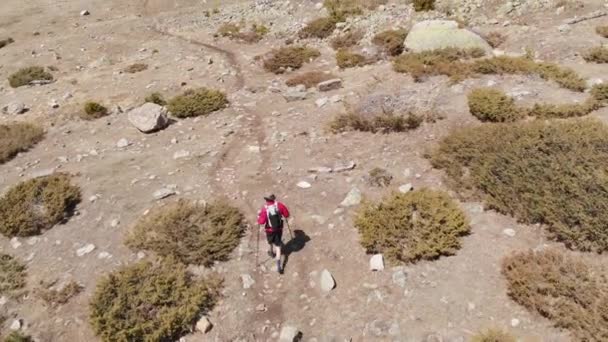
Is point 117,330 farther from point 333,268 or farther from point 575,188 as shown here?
point 575,188

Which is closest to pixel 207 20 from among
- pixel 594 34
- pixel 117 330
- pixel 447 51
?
pixel 447 51

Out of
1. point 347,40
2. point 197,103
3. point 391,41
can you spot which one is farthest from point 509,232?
point 347,40

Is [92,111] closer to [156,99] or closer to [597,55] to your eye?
[156,99]

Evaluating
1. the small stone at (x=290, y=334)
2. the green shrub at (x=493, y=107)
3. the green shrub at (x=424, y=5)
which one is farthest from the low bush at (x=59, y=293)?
the green shrub at (x=424, y=5)

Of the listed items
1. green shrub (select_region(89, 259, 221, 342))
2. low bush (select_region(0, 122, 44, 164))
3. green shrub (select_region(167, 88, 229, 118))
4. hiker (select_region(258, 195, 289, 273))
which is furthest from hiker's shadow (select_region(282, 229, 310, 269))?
low bush (select_region(0, 122, 44, 164))

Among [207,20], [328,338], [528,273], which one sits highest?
[528,273]
